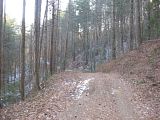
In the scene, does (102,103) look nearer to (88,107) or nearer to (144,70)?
(88,107)

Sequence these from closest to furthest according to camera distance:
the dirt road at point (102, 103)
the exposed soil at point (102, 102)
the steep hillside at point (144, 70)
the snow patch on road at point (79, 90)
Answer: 1. the dirt road at point (102, 103)
2. the exposed soil at point (102, 102)
3. the steep hillside at point (144, 70)
4. the snow patch on road at point (79, 90)

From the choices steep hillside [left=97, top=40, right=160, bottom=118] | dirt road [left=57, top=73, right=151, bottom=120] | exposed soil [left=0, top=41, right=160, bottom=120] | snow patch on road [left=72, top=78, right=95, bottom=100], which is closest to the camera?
dirt road [left=57, top=73, right=151, bottom=120]

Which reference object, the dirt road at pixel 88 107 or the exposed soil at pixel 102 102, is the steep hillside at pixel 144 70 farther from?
the dirt road at pixel 88 107

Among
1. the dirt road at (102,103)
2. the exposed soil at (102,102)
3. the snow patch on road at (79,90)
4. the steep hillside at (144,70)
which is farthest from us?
the snow patch on road at (79,90)

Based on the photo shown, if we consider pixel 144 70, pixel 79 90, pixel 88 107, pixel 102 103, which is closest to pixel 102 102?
pixel 102 103

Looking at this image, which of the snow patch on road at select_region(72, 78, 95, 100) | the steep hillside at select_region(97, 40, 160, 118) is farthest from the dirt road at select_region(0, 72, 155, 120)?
the steep hillside at select_region(97, 40, 160, 118)

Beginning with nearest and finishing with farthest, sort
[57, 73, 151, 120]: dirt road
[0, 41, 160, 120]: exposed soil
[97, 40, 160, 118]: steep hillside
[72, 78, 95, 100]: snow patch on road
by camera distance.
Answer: [57, 73, 151, 120]: dirt road
[0, 41, 160, 120]: exposed soil
[97, 40, 160, 118]: steep hillside
[72, 78, 95, 100]: snow patch on road

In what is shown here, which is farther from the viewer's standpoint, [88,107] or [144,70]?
[144,70]

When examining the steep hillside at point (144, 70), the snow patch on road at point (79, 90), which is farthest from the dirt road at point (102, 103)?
the steep hillside at point (144, 70)

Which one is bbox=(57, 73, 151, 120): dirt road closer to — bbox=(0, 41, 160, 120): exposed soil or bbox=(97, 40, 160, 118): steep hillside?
bbox=(0, 41, 160, 120): exposed soil

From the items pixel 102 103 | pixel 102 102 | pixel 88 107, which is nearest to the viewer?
pixel 88 107

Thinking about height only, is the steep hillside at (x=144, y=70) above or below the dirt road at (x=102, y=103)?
above

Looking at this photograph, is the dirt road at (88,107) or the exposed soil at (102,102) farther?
the exposed soil at (102,102)

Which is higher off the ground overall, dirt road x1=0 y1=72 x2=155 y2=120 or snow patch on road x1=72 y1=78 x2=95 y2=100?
snow patch on road x1=72 y1=78 x2=95 y2=100
